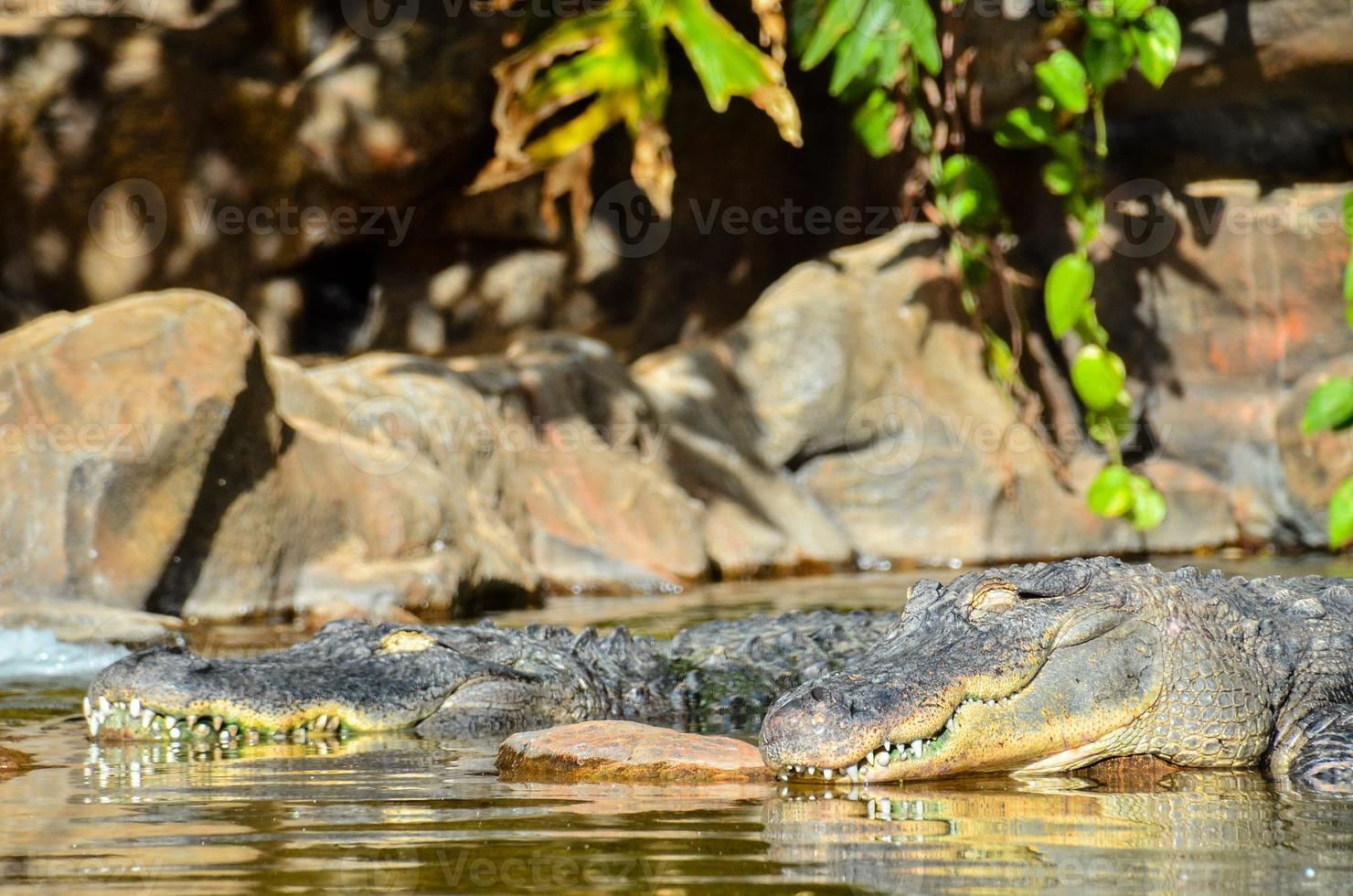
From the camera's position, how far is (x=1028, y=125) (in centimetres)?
972

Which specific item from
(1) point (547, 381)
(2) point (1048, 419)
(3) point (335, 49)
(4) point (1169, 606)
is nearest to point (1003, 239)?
(2) point (1048, 419)

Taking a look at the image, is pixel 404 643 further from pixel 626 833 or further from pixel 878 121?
pixel 878 121

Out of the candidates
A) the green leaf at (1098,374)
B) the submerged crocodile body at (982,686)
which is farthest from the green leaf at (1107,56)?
the submerged crocodile body at (982,686)

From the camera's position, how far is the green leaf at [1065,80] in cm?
917

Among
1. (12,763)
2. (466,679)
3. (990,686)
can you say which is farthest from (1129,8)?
(12,763)

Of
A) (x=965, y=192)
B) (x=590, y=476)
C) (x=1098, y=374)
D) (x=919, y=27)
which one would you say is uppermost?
(x=919, y=27)

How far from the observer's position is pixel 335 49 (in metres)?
11.8

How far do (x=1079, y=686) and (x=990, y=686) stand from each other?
0.25 meters

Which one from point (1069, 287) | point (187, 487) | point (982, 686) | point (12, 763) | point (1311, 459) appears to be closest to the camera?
point (982, 686)

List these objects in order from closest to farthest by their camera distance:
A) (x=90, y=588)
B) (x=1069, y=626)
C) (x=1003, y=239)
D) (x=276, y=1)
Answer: (x=1069, y=626), (x=90, y=588), (x=1003, y=239), (x=276, y=1)

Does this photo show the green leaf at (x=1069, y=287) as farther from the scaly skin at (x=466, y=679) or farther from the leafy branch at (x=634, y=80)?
the scaly skin at (x=466, y=679)

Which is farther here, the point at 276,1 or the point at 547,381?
the point at 276,1

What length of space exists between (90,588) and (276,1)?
276 inches

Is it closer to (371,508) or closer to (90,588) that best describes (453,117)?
(371,508)
